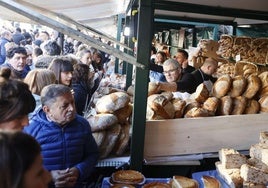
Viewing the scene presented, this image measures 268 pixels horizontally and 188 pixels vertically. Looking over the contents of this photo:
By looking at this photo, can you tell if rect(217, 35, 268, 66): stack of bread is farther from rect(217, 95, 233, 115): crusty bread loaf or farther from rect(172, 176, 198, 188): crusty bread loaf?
rect(172, 176, 198, 188): crusty bread loaf

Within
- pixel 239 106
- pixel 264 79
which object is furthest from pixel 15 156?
pixel 264 79

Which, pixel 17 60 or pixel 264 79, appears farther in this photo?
pixel 17 60

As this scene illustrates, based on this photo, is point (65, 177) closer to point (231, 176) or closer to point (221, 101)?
point (231, 176)

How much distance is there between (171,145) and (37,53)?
130 inches

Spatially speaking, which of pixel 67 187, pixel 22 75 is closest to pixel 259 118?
pixel 67 187

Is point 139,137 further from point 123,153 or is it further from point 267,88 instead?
point 267,88

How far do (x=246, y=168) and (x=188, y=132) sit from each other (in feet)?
1.70

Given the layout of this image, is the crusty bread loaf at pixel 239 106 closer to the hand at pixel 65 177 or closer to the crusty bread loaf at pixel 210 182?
the crusty bread loaf at pixel 210 182

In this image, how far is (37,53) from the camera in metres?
4.80

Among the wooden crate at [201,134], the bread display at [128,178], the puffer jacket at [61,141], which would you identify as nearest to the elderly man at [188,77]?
the wooden crate at [201,134]

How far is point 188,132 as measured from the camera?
7.16ft

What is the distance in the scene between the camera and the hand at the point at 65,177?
163 centimetres

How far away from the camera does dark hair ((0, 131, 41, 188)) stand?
73 centimetres

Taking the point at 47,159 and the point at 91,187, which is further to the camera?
the point at 91,187
